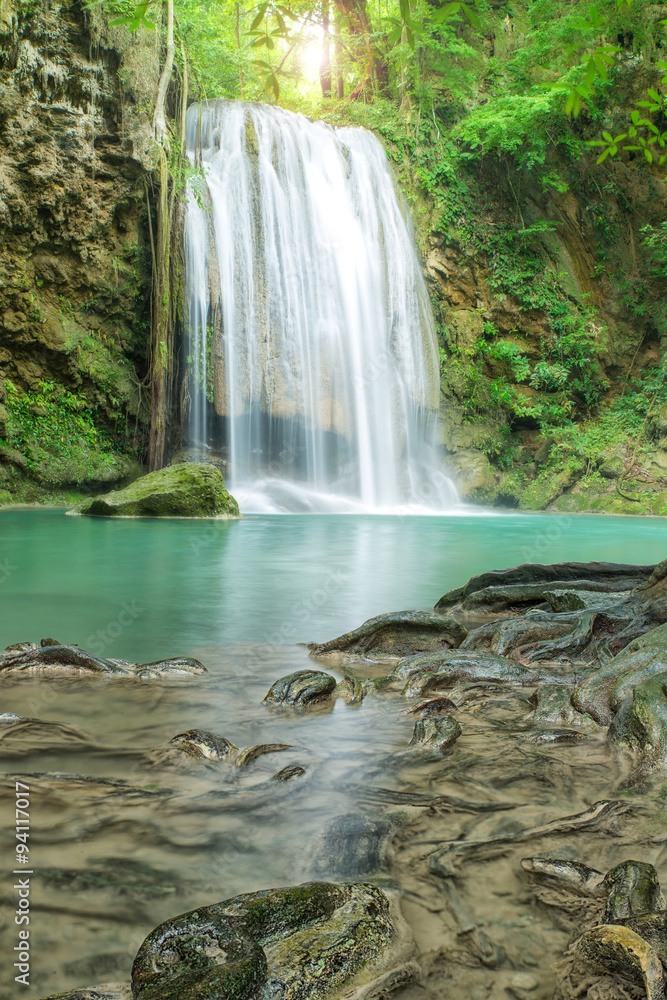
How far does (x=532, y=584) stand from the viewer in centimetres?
441

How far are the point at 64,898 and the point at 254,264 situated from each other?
16.1 meters

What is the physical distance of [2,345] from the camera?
13438mm

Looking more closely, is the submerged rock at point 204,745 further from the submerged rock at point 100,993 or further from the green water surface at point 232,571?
the green water surface at point 232,571

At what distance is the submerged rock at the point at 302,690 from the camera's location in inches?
95.8

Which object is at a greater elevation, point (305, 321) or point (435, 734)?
point (305, 321)

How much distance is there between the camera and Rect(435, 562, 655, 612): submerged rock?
4270 mm

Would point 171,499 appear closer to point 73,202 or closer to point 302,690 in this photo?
point 73,202

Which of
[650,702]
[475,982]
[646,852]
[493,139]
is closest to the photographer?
[475,982]

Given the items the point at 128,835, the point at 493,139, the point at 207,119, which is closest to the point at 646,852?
the point at 128,835

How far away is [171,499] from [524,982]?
1073 centimetres

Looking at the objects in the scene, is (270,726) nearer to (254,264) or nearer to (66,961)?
(66,961)

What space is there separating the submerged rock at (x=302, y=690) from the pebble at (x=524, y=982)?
1.39 m

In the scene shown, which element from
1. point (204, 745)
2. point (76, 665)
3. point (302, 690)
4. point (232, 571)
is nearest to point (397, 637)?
point (302, 690)

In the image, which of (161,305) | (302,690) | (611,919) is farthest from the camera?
(161,305)
